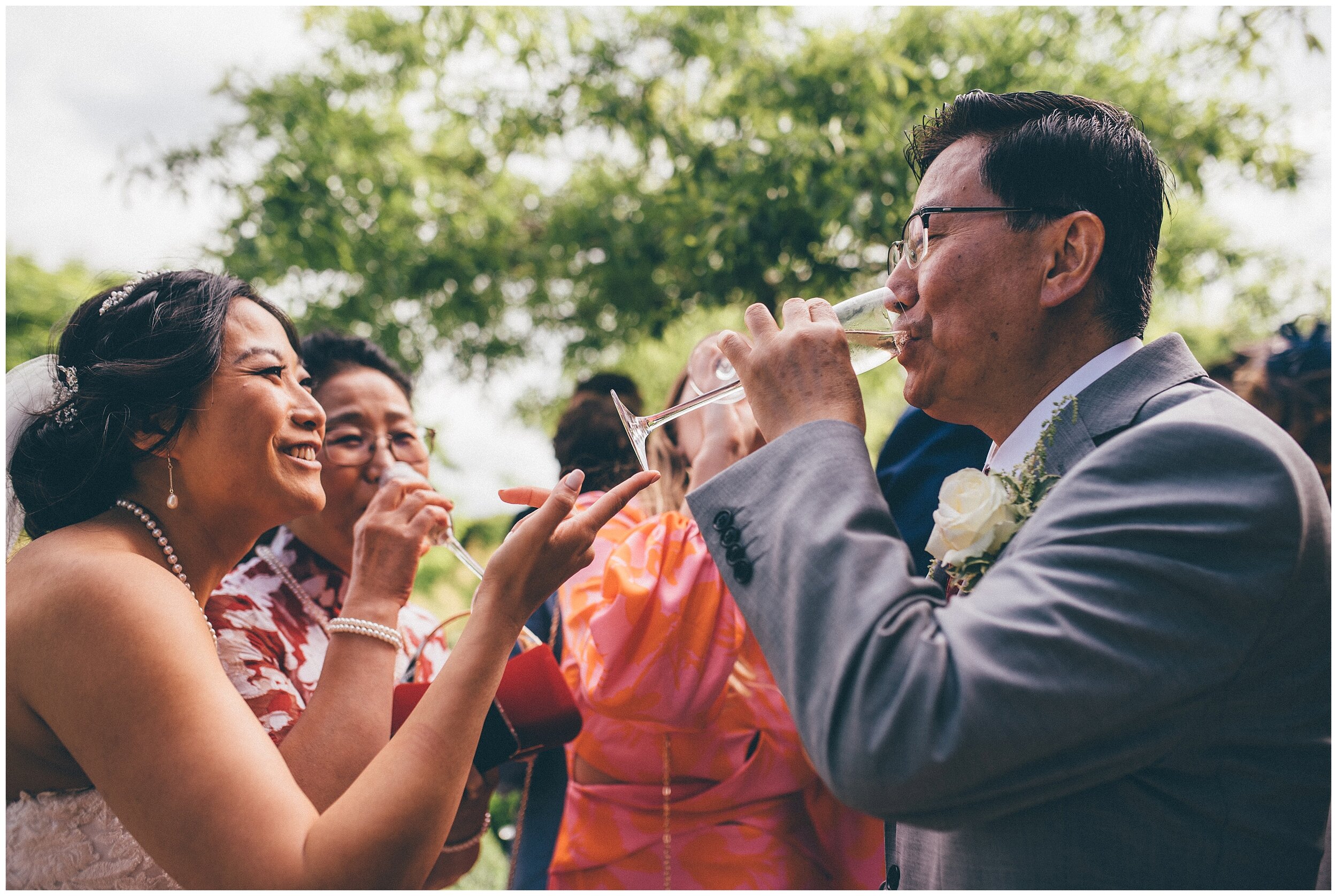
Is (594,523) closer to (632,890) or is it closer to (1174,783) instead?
(1174,783)

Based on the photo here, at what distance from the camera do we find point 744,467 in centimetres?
158

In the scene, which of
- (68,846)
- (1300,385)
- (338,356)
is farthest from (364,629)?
(1300,385)

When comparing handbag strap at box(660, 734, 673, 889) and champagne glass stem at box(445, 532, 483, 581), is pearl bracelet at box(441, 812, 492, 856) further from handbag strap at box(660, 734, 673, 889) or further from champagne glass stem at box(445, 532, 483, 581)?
champagne glass stem at box(445, 532, 483, 581)

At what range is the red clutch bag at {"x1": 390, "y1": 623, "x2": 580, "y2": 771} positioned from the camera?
2389mm

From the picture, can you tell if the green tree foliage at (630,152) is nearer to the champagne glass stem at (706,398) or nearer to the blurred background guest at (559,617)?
the blurred background guest at (559,617)

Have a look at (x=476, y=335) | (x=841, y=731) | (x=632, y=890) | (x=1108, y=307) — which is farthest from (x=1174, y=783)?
(x=476, y=335)

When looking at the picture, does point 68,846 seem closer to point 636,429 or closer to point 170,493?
point 170,493

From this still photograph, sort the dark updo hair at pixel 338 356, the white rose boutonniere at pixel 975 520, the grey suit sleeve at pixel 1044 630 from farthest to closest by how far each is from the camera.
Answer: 1. the dark updo hair at pixel 338 356
2. the white rose boutonniere at pixel 975 520
3. the grey suit sleeve at pixel 1044 630

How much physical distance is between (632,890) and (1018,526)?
1.93m

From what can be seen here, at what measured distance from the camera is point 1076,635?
1286 mm

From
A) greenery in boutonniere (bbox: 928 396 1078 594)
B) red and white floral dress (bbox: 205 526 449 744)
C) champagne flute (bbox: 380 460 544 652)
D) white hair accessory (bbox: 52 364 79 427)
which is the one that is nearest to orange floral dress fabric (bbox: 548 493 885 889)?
champagne flute (bbox: 380 460 544 652)

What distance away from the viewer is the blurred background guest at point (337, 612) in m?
2.11

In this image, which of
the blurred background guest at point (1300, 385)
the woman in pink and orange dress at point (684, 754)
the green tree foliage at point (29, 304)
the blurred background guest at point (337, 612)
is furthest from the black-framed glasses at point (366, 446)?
the green tree foliage at point (29, 304)

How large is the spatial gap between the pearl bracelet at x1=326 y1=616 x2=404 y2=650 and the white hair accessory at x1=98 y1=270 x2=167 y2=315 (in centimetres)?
101
